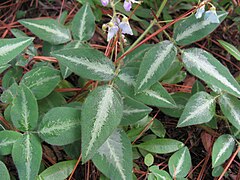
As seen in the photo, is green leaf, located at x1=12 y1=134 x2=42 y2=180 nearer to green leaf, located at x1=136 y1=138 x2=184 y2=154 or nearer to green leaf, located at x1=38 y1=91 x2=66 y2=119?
green leaf, located at x1=38 y1=91 x2=66 y2=119

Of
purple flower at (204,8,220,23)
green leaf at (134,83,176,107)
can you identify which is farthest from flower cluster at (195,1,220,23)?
green leaf at (134,83,176,107)

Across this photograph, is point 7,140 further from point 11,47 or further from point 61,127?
point 11,47

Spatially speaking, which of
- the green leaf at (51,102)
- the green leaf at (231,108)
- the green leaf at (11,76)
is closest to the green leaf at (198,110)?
the green leaf at (231,108)

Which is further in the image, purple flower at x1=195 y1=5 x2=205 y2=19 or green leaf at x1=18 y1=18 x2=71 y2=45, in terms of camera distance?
green leaf at x1=18 y1=18 x2=71 y2=45

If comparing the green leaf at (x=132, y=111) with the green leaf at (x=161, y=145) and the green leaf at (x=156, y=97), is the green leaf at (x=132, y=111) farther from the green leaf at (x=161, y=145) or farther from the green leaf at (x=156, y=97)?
the green leaf at (x=161, y=145)

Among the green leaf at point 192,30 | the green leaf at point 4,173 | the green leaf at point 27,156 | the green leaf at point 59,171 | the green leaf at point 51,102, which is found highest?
the green leaf at point 192,30

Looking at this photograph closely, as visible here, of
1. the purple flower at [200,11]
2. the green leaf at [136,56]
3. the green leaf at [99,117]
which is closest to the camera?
the green leaf at [99,117]
